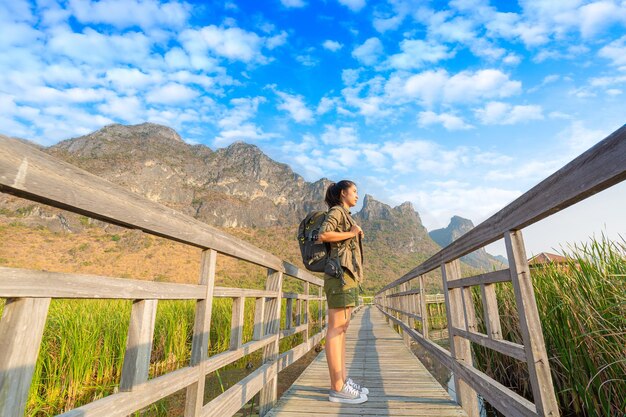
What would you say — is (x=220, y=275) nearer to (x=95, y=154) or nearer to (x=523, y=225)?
(x=523, y=225)

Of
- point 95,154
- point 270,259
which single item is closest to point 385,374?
point 270,259

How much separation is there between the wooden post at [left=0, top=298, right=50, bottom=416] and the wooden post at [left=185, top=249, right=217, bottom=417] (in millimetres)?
712

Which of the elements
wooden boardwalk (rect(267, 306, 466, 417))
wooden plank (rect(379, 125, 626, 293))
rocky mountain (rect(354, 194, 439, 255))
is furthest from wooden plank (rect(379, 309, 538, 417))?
rocky mountain (rect(354, 194, 439, 255))

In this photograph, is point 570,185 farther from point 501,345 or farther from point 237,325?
point 237,325

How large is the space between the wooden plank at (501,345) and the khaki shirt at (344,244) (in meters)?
0.79

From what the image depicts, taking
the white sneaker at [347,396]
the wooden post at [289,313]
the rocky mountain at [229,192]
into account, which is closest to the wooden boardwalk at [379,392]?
the white sneaker at [347,396]

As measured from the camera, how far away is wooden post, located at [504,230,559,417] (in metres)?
1.12

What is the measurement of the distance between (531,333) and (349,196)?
1.49 metres

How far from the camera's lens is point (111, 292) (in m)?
0.84

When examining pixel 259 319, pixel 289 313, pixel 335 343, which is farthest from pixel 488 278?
pixel 289 313

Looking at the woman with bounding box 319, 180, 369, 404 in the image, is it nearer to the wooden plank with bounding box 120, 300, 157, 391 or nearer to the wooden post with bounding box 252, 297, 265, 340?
the wooden post with bounding box 252, 297, 265, 340

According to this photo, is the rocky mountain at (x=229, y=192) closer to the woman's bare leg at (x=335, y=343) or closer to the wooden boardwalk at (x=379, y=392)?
the wooden boardwalk at (x=379, y=392)

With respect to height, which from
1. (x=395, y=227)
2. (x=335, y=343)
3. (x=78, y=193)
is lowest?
(x=335, y=343)

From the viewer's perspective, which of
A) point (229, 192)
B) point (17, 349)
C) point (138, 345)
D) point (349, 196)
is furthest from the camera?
point (229, 192)
